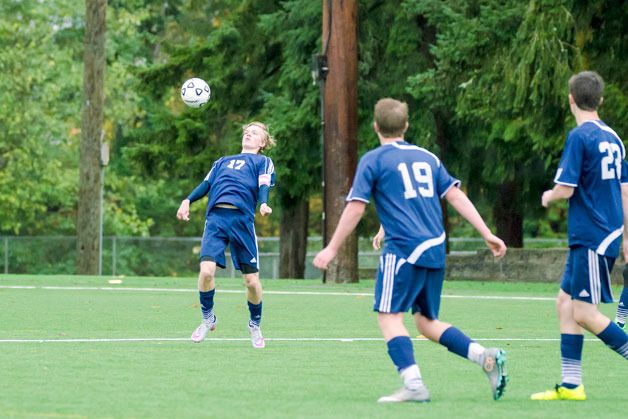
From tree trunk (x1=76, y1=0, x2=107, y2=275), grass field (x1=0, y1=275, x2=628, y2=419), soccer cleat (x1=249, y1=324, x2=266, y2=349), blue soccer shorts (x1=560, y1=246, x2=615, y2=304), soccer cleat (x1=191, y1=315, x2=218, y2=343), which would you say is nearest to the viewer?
grass field (x1=0, y1=275, x2=628, y2=419)

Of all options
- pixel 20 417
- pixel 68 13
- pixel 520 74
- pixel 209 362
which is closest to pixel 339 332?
pixel 209 362

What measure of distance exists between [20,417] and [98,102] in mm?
27281

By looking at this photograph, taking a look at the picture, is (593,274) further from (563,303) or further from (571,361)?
(571,361)

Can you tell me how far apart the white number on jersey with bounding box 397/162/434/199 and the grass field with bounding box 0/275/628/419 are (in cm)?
119

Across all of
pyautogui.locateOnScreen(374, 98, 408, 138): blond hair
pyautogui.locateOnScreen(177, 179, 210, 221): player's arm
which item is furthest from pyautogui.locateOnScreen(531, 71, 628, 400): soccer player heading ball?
pyautogui.locateOnScreen(177, 179, 210, 221): player's arm

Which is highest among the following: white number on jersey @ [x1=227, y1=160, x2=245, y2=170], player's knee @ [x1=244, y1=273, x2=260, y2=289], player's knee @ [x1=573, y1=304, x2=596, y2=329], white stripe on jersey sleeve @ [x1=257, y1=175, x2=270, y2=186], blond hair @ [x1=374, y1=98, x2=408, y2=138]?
blond hair @ [x1=374, y1=98, x2=408, y2=138]

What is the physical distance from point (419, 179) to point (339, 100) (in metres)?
17.8

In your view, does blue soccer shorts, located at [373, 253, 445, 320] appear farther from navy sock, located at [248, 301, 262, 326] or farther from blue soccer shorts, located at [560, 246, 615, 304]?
navy sock, located at [248, 301, 262, 326]

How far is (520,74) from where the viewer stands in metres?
24.8

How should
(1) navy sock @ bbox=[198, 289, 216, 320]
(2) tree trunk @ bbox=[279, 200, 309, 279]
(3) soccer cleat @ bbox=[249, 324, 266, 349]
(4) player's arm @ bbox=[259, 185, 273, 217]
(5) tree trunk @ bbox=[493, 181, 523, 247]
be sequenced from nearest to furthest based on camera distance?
(3) soccer cleat @ bbox=[249, 324, 266, 349] < (4) player's arm @ bbox=[259, 185, 273, 217] < (1) navy sock @ bbox=[198, 289, 216, 320] < (5) tree trunk @ bbox=[493, 181, 523, 247] < (2) tree trunk @ bbox=[279, 200, 309, 279]

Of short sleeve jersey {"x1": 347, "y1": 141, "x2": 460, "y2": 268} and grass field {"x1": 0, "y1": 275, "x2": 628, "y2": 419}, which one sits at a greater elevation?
short sleeve jersey {"x1": 347, "y1": 141, "x2": 460, "y2": 268}

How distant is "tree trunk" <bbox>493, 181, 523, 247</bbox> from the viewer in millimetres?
34469

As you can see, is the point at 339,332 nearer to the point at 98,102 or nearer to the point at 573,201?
the point at 573,201

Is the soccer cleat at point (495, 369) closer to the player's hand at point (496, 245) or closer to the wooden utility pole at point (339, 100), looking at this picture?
the player's hand at point (496, 245)
